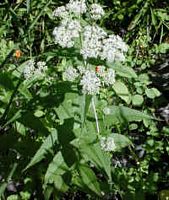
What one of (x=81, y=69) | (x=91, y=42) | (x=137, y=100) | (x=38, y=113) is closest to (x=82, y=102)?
(x=81, y=69)

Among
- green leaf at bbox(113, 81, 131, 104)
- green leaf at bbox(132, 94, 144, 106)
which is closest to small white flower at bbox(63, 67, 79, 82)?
green leaf at bbox(113, 81, 131, 104)

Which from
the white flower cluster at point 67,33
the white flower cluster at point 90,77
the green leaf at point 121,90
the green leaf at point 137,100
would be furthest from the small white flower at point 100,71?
the green leaf at point 137,100

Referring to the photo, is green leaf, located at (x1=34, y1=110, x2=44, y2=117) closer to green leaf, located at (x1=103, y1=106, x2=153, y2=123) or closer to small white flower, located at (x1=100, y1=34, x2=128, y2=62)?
green leaf, located at (x1=103, y1=106, x2=153, y2=123)

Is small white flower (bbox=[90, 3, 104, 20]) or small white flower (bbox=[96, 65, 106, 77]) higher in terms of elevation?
small white flower (bbox=[90, 3, 104, 20])

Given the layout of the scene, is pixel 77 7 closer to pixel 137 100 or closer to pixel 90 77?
pixel 90 77

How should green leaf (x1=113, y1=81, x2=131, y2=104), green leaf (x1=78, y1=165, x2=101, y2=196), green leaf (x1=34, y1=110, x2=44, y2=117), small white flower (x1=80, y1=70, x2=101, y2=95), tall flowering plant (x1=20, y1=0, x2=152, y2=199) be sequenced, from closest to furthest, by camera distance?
small white flower (x1=80, y1=70, x2=101, y2=95) → tall flowering plant (x1=20, y1=0, x2=152, y2=199) → green leaf (x1=78, y1=165, x2=101, y2=196) → green leaf (x1=34, y1=110, x2=44, y2=117) → green leaf (x1=113, y1=81, x2=131, y2=104)

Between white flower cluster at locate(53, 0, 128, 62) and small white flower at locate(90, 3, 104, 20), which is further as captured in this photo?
small white flower at locate(90, 3, 104, 20)

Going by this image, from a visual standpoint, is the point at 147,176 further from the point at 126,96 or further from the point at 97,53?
the point at 97,53
